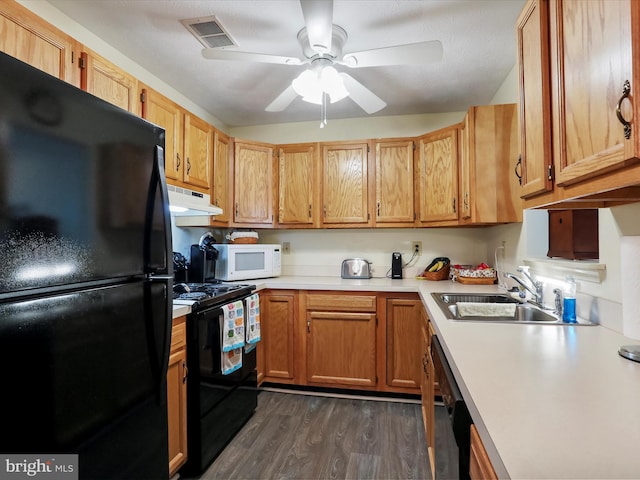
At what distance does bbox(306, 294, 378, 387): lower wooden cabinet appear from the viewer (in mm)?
2580

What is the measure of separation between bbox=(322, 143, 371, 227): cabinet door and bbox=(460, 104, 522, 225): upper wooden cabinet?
918 millimetres

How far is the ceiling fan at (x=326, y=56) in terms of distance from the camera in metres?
1.50

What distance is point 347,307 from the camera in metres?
2.62

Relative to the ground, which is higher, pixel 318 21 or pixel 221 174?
pixel 318 21

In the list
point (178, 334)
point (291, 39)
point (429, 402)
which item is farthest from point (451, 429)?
point (291, 39)

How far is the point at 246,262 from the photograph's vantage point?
2777 mm

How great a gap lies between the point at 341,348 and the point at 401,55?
6.72 feet

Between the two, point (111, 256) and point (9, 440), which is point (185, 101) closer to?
point (111, 256)

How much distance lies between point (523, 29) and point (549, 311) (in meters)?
1.24

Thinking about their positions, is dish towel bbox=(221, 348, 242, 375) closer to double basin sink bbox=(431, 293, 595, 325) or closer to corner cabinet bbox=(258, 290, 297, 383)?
corner cabinet bbox=(258, 290, 297, 383)

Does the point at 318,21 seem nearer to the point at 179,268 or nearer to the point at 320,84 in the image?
the point at 320,84

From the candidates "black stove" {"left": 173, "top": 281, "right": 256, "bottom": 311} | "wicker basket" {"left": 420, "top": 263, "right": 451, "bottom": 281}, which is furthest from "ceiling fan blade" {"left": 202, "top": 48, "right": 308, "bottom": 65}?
"wicker basket" {"left": 420, "top": 263, "right": 451, "bottom": 281}

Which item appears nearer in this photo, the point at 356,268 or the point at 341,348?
the point at 341,348

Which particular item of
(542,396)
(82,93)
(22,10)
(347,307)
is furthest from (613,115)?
(347,307)
